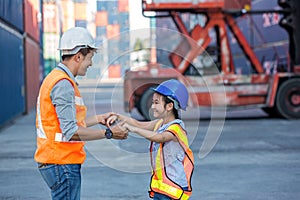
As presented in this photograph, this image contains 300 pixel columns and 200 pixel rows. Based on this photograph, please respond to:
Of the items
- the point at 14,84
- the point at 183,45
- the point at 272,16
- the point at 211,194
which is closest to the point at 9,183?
the point at 211,194

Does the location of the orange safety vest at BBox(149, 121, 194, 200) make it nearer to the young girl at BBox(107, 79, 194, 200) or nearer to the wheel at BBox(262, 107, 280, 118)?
the young girl at BBox(107, 79, 194, 200)

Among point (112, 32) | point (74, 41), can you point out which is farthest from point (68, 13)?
point (74, 41)

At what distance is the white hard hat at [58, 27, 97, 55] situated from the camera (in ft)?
11.5

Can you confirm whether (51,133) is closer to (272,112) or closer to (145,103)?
(145,103)

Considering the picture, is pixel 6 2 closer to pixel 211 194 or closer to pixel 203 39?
pixel 203 39

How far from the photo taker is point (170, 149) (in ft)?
11.9

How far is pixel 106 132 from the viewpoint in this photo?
353 cm

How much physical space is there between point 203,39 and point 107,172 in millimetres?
8464

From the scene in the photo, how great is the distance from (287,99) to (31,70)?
455 inches

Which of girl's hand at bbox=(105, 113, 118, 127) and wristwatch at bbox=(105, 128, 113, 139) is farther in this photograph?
girl's hand at bbox=(105, 113, 118, 127)

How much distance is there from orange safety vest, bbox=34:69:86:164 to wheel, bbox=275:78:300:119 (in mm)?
14228

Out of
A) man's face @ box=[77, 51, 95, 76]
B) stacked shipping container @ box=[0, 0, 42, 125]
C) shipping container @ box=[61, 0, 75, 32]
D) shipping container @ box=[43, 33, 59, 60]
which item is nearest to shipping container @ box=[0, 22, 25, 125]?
stacked shipping container @ box=[0, 0, 42, 125]

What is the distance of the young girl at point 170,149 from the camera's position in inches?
141

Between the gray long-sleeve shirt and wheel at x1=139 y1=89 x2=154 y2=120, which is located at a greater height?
the gray long-sleeve shirt
